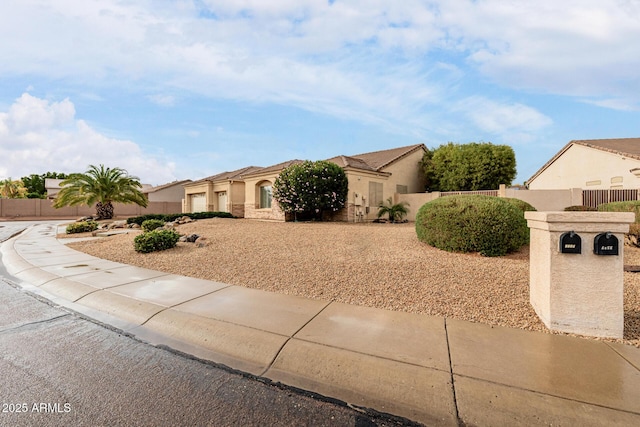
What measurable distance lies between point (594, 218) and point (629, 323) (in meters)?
1.59

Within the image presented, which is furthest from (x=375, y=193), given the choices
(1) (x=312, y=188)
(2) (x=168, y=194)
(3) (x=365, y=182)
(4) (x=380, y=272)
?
(2) (x=168, y=194)

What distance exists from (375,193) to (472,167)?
Result: 9.34 m

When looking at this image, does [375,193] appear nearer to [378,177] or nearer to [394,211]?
[378,177]

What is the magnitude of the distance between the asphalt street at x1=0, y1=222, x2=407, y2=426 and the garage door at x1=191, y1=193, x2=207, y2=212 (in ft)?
85.1

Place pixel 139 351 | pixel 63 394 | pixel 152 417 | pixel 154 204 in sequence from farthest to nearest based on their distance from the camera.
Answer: pixel 154 204, pixel 139 351, pixel 63 394, pixel 152 417

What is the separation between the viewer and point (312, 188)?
17172 mm

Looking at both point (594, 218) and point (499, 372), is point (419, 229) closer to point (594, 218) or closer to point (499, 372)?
point (594, 218)

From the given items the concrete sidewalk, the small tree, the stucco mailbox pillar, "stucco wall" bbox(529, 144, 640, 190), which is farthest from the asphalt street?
"stucco wall" bbox(529, 144, 640, 190)

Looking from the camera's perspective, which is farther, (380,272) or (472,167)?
(472,167)

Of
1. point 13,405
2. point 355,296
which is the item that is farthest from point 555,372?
point 13,405

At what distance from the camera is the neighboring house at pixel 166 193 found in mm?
41638

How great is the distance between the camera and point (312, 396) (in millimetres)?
2686

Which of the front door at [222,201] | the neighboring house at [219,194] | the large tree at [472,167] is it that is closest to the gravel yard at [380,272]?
the neighboring house at [219,194]

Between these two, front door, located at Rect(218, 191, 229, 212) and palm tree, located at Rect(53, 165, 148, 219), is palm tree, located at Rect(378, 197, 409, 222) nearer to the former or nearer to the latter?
front door, located at Rect(218, 191, 229, 212)
